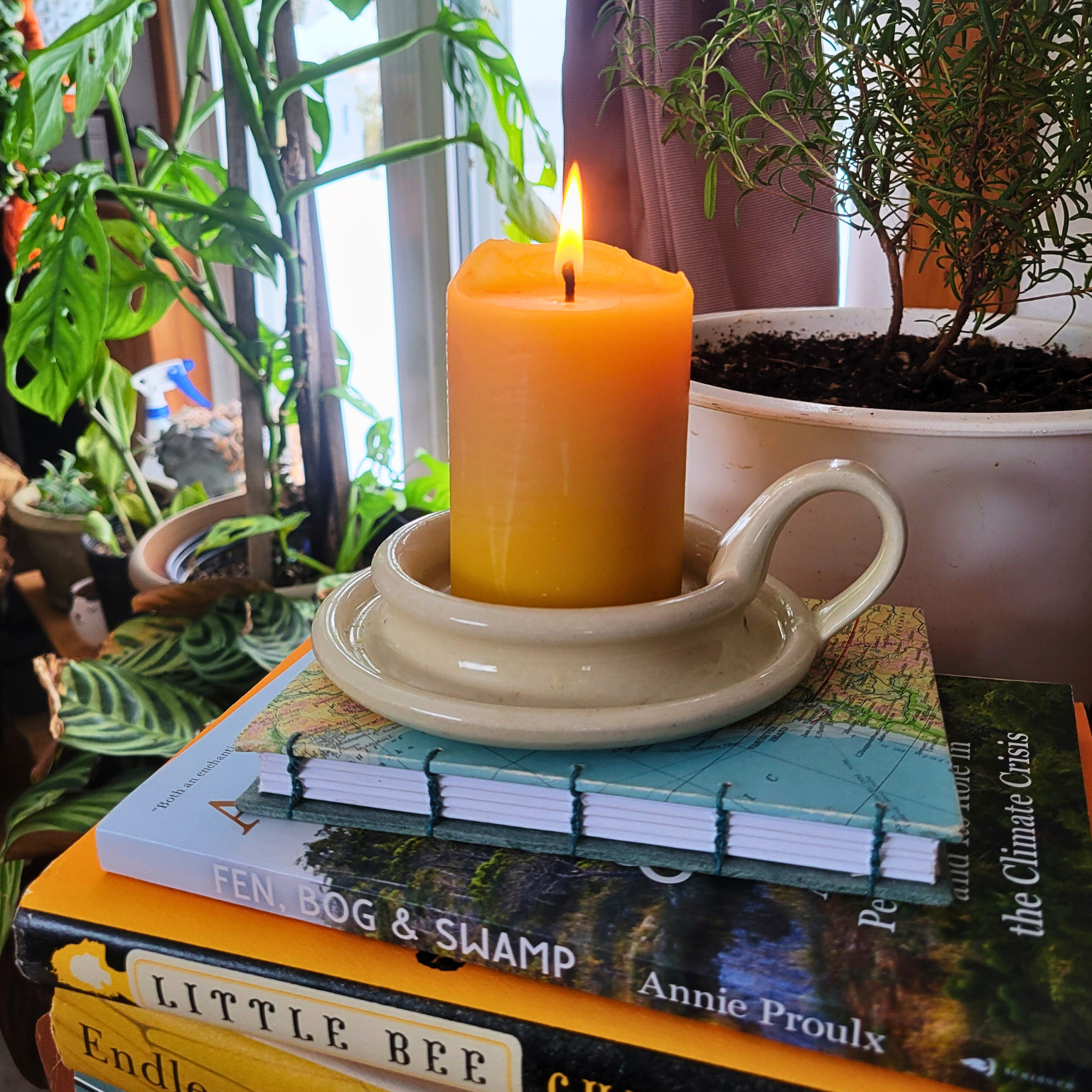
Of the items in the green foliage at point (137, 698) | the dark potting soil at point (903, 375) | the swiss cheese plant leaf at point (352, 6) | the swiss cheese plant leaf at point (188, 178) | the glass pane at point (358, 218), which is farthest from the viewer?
the glass pane at point (358, 218)

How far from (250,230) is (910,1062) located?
35.8 inches

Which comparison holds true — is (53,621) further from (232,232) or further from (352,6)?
(352,6)

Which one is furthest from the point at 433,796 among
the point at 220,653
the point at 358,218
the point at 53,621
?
the point at 358,218

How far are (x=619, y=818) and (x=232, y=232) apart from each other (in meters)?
0.80

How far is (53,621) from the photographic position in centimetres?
151

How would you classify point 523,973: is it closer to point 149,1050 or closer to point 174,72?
point 149,1050

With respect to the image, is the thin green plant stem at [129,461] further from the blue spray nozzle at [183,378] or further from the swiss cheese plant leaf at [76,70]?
the swiss cheese plant leaf at [76,70]

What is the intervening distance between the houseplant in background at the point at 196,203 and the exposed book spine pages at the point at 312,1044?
2.23ft

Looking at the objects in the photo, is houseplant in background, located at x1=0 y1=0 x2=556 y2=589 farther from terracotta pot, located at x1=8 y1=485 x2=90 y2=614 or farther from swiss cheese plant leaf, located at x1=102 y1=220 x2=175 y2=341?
terracotta pot, located at x1=8 y1=485 x2=90 y2=614

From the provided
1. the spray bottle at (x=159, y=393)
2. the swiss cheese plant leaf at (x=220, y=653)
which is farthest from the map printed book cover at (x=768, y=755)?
the spray bottle at (x=159, y=393)

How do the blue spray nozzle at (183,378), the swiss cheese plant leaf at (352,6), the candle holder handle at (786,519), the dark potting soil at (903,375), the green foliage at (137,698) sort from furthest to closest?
the blue spray nozzle at (183,378), the swiss cheese plant leaf at (352,6), the green foliage at (137,698), the dark potting soil at (903,375), the candle holder handle at (786,519)

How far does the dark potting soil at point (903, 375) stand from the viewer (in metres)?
0.56

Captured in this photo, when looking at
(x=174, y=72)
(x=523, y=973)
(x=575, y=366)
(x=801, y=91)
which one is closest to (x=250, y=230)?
(x=801, y=91)

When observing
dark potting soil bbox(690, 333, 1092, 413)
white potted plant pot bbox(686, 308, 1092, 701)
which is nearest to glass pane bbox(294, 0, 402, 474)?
dark potting soil bbox(690, 333, 1092, 413)
